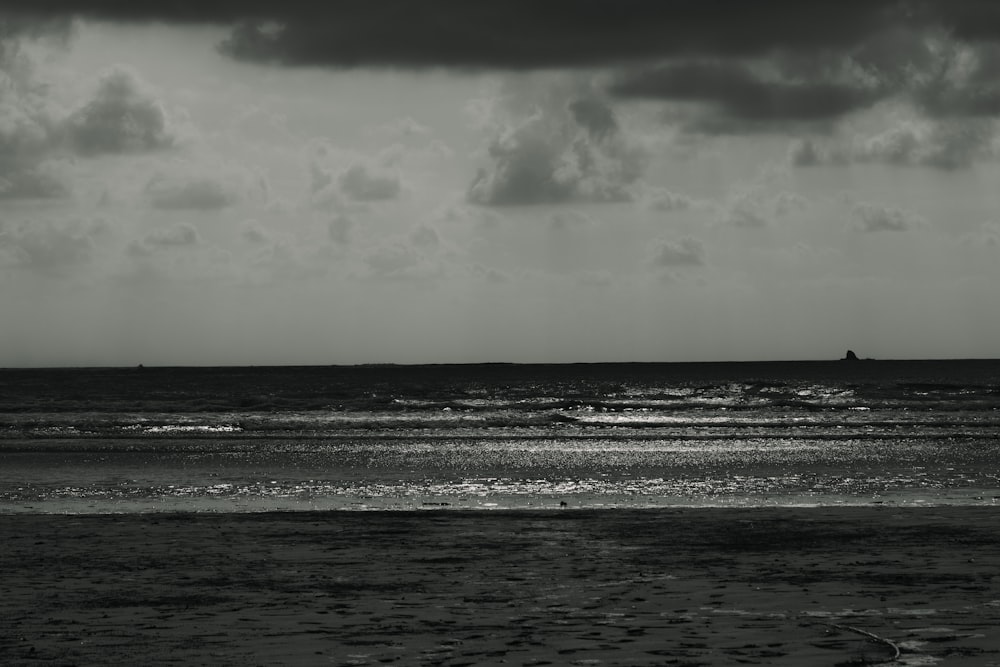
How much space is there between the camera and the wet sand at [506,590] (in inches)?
413

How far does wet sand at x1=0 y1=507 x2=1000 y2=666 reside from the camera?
10.5 metres

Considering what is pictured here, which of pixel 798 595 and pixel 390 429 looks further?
pixel 390 429

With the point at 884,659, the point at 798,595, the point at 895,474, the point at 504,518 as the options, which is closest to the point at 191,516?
the point at 504,518

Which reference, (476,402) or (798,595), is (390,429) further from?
(798,595)

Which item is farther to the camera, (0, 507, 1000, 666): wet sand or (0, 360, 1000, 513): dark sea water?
(0, 360, 1000, 513): dark sea water

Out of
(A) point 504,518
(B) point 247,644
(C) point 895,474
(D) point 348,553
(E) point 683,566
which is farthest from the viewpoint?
(C) point 895,474

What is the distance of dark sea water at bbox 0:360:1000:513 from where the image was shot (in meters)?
25.4

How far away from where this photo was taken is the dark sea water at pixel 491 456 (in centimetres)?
2542

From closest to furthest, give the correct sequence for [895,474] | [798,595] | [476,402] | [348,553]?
[798,595], [348,553], [895,474], [476,402]

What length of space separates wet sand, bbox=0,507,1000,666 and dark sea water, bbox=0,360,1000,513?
4.52m

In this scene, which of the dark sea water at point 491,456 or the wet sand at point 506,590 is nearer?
the wet sand at point 506,590

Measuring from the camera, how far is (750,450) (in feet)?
130

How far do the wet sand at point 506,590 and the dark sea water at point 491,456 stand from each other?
4.52m

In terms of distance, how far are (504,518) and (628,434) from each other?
30.3 m
